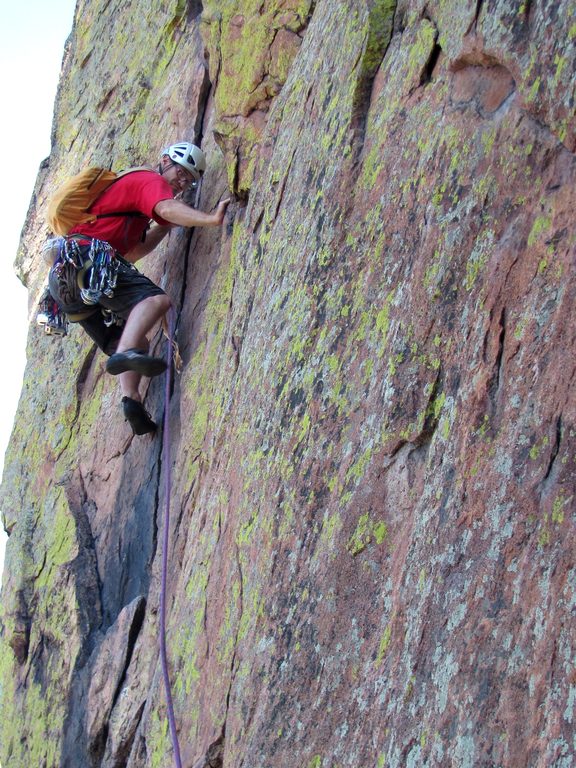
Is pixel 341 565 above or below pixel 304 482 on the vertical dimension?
below

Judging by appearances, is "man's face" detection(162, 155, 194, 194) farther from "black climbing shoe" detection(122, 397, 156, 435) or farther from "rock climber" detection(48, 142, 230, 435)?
"black climbing shoe" detection(122, 397, 156, 435)

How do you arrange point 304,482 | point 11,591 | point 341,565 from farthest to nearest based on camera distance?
point 11,591 → point 304,482 → point 341,565

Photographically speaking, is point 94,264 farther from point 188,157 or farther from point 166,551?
point 166,551

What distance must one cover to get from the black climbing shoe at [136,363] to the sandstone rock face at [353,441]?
14.9 inches

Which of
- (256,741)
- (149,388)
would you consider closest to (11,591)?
(149,388)

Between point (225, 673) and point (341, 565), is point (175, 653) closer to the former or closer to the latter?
point (225, 673)

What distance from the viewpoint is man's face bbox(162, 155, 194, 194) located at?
369 inches

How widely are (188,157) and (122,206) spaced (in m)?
0.76

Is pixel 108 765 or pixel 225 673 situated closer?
pixel 225 673

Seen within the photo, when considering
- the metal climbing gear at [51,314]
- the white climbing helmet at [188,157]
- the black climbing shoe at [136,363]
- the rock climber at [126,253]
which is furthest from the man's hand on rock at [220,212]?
the metal climbing gear at [51,314]

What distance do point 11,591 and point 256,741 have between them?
567cm

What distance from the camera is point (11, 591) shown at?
34.8 ft

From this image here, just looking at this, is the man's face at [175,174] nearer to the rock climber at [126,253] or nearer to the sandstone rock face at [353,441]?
the rock climber at [126,253]

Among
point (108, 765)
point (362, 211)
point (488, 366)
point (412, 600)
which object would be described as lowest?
point (108, 765)
